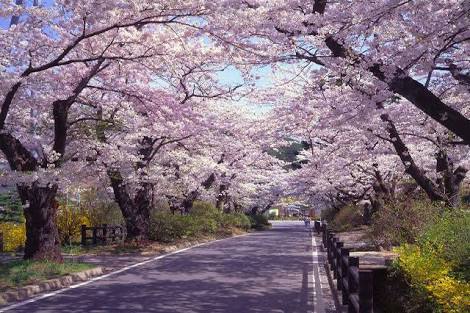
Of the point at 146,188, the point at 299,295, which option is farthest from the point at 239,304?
the point at 146,188

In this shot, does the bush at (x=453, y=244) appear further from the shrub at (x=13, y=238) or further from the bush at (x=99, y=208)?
the bush at (x=99, y=208)

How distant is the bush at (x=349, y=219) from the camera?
38.1 m

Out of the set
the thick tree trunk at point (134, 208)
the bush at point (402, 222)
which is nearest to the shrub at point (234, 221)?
the thick tree trunk at point (134, 208)

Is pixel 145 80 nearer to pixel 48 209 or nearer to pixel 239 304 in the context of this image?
pixel 48 209

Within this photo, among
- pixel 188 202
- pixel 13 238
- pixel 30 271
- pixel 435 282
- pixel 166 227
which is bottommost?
pixel 30 271

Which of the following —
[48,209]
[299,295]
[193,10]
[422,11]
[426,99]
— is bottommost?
[299,295]

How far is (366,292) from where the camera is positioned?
6.27 m

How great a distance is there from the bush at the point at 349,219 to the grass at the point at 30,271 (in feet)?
85.9

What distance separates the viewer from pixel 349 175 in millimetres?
31016

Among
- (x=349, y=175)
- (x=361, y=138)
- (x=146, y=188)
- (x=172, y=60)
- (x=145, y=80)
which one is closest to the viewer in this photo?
(x=172, y=60)

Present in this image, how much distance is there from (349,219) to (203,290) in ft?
97.9

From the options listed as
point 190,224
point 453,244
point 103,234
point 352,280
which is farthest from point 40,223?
point 190,224

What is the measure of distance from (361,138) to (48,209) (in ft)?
35.2

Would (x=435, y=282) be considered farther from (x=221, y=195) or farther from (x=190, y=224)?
(x=221, y=195)
